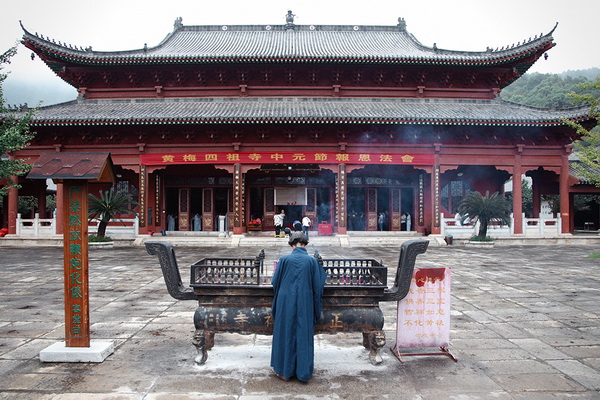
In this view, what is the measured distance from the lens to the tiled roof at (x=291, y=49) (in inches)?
651

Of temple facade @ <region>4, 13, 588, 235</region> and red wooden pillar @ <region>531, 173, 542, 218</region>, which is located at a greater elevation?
temple facade @ <region>4, 13, 588, 235</region>

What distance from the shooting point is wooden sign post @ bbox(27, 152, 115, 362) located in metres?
3.88

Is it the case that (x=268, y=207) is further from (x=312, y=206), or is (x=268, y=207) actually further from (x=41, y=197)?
(x=41, y=197)

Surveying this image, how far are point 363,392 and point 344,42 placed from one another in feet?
68.5

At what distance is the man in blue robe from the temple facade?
12.0 m

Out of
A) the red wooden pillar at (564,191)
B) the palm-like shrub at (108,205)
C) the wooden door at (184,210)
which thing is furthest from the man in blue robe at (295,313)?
the red wooden pillar at (564,191)

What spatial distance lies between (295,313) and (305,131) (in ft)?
43.5

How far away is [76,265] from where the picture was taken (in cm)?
402

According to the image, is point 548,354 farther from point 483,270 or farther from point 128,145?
point 128,145

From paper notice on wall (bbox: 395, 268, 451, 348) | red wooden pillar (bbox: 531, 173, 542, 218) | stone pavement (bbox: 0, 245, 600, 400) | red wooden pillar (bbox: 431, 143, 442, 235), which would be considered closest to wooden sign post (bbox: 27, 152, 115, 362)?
stone pavement (bbox: 0, 245, 600, 400)

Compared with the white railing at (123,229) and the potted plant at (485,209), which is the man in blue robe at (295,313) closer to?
the potted plant at (485,209)

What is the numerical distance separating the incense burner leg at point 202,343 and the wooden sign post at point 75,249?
948mm

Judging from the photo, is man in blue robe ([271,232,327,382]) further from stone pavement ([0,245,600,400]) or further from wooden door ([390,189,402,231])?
wooden door ([390,189,402,231])

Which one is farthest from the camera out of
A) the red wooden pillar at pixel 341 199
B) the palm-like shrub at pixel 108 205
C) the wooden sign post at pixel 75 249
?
the red wooden pillar at pixel 341 199
